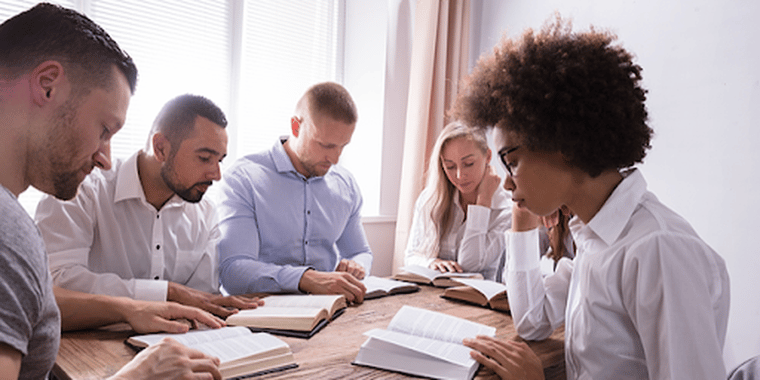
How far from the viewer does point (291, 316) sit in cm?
130

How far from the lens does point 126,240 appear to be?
5.65 ft

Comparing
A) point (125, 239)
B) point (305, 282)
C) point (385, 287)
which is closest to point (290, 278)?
point (305, 282)

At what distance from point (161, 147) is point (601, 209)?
59.6 inches

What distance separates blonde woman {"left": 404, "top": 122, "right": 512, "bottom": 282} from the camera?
2.52m

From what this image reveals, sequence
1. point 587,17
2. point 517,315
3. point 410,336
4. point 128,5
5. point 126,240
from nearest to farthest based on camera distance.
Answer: point 410,336 → point 517,315 → point 126,240 → point 128,5 → point 587,17

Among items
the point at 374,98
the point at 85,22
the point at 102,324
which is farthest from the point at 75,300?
the point at 374,98

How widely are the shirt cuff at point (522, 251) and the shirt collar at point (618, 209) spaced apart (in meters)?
0.35

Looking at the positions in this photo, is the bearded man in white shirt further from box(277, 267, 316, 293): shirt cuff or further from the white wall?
the white wall

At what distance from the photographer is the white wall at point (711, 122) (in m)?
2.48

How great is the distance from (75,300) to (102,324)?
89 mm

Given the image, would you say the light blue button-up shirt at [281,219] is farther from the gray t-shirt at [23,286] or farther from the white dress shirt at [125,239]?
the gray t-shirt at [23,286]

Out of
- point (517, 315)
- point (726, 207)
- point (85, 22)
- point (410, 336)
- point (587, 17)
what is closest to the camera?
point (85, 22)

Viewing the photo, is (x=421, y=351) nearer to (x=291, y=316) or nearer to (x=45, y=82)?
(x=291, y=316)

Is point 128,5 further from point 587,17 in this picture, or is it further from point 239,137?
point 587,17
